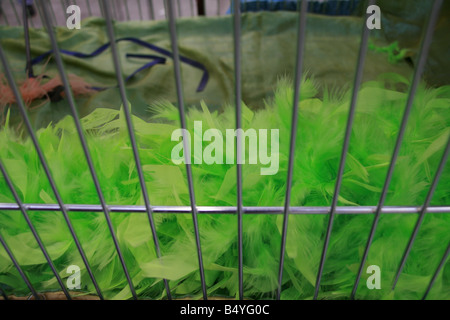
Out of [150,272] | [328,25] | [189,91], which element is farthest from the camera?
[328,25]

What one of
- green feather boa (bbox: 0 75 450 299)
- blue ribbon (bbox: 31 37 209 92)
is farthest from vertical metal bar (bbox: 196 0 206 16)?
green feather boa (bbox: 0 75 450 299)

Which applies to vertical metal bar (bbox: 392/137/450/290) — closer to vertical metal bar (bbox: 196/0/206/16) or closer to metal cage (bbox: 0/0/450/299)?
metal cage (bbox: 0/0/450/299)

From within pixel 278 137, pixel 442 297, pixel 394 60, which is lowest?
pixel 442 297

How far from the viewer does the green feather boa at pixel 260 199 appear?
0.45 metres

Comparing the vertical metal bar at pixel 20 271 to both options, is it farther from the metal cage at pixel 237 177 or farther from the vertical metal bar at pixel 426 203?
the vertical metal bar at pixel 426 203

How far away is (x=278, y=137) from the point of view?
0.46 metres

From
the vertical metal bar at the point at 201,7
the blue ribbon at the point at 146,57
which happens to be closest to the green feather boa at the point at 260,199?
the blue ribbon at the point at 146,57

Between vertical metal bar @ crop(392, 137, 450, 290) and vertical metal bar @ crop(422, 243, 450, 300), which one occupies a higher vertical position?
vertical metal bar @ crop(392, 137, 450, 290)

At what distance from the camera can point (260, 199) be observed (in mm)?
454

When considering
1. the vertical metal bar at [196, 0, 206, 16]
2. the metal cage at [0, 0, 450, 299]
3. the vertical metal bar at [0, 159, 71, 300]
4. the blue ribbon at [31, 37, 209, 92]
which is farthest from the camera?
the vertical metal bar at [196, 0, 206, 16]

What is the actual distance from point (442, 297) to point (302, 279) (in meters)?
0.20

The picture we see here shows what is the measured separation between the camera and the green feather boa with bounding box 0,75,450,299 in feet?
1.48
